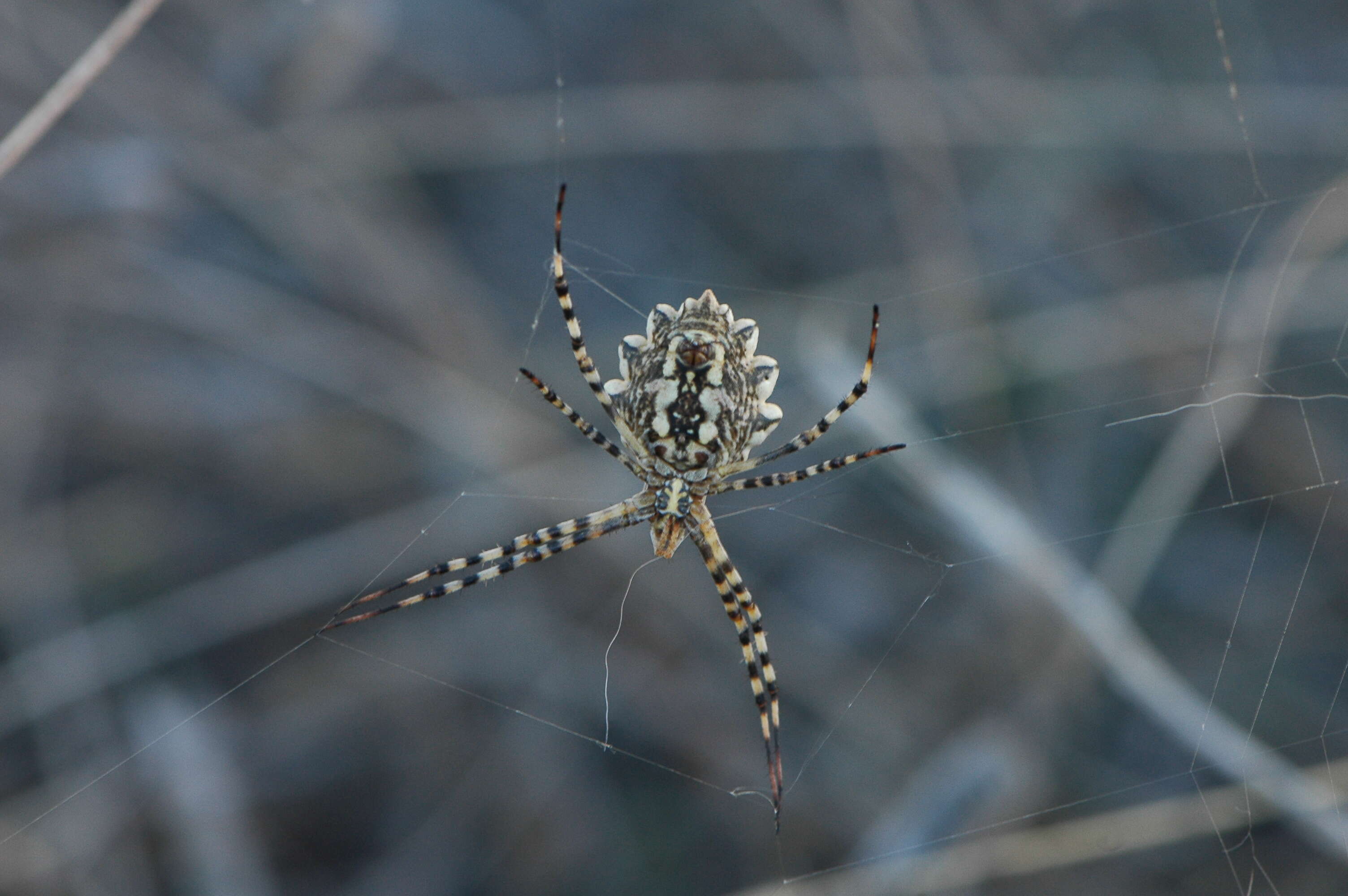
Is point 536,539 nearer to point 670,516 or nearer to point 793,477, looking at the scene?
point 670,516

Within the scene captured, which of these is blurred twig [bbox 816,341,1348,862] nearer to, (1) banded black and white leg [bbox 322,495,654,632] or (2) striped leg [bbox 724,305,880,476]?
(2) striped leg [bbox 724,305,880,476]

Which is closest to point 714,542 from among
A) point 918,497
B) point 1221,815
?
point 918,497

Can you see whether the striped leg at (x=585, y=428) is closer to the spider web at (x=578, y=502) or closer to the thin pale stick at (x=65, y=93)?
the spider web at (x=578, y=502)

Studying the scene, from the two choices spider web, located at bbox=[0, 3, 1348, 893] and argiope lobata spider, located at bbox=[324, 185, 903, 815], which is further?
spider web, located at bbox=[0, 3, 1348, 893]

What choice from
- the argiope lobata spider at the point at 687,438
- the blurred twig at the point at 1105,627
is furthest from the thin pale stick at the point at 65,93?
the blurred twig at the point at 1105,627

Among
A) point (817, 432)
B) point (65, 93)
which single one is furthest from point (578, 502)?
point (65, 93)

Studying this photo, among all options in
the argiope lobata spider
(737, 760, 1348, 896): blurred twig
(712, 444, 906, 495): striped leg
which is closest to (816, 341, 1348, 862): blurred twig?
(737, 760, 1348, 896): blurred twig
